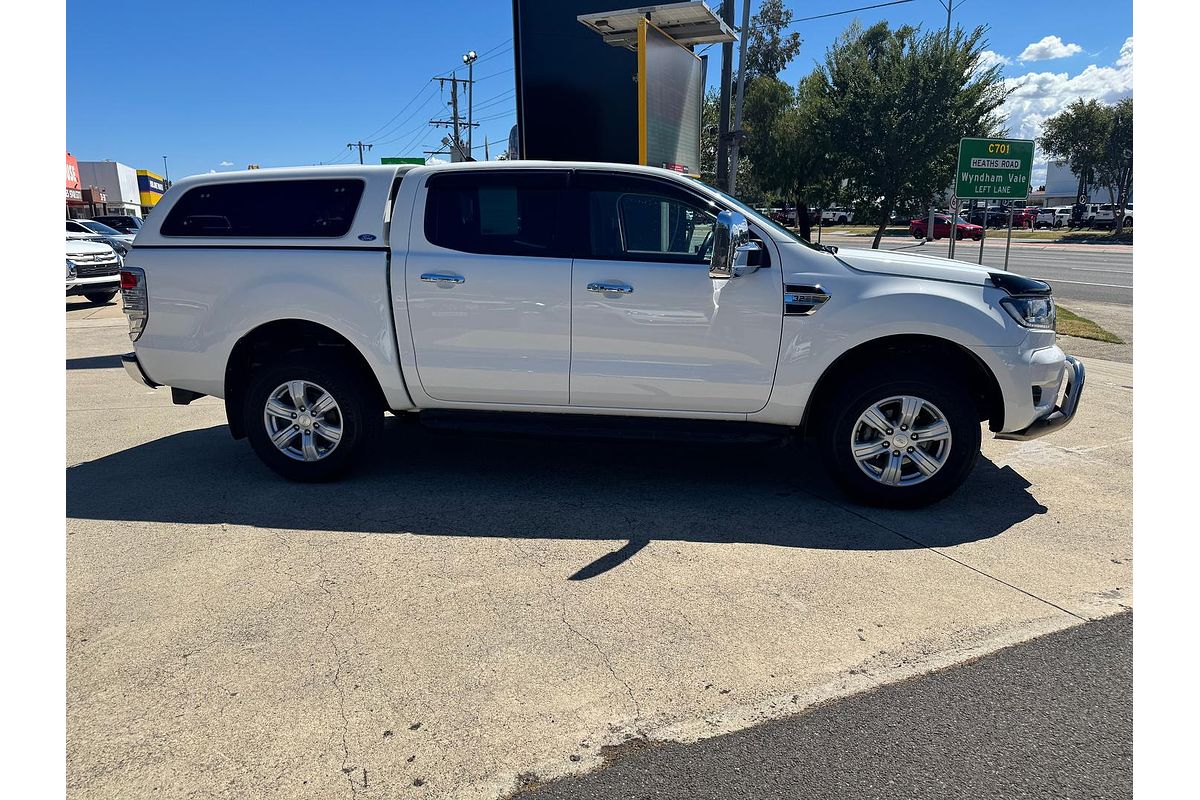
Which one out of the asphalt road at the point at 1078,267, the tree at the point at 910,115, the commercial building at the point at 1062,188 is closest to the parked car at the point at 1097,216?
the asphalt road at the point at 1078,267

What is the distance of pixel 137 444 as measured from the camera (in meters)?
6.31

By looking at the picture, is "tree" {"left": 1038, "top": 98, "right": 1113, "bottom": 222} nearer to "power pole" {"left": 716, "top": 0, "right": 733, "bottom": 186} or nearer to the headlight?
"power pole" {"left": 716, "top": 0, "right": 733, "bottom": 186}

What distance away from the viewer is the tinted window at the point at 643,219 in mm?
4801

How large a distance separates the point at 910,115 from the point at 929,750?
793 inches

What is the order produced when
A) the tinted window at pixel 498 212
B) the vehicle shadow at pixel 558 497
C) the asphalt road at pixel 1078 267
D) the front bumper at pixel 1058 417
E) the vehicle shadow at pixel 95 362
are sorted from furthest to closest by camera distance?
the asphalt road at pixel 1078 267
the vehicle shadow at pixel 95 362
the tinted window at pixel 498 212
the front bumper at pixel 1058 417
the vehicle shadow at pixel 558 497

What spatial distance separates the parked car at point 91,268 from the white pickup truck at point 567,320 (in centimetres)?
1277

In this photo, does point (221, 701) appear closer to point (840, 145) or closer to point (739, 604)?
point (739, 604)

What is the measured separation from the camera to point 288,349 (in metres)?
5.20

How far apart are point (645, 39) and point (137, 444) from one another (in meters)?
6.51

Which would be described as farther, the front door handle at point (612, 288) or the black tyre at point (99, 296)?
the black tyre at point (99, 296)

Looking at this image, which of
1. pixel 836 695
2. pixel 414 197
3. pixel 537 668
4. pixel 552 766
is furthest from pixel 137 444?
pixel 836 695

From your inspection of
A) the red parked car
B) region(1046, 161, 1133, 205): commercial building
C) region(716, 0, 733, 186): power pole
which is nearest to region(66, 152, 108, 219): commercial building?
region(716, 0, 733, 186): power pole

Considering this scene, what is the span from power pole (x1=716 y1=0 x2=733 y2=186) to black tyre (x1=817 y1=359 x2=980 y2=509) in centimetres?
1125

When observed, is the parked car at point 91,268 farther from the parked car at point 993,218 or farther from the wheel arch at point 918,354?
the parked car at point 993,218
